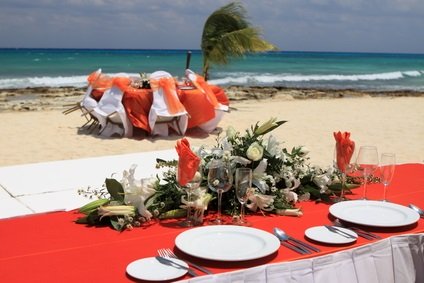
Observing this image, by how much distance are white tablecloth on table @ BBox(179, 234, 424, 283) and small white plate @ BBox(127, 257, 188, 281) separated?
0.07 metres

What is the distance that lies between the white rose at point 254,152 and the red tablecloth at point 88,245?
10.2 inches

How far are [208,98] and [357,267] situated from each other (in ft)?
23.6

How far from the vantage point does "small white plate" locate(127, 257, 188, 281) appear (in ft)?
5.26

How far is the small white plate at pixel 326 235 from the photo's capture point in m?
1.91

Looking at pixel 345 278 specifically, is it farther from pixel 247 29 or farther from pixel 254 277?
pixel 247 29

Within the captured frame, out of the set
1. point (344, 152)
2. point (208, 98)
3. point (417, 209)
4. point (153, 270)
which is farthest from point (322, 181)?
point (208, 98)

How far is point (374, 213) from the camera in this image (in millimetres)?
2232

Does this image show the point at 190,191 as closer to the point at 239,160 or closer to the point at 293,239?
the point at 239,160

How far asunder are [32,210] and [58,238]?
198cm

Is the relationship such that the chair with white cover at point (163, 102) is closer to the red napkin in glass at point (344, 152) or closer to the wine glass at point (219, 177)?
the red napkin in glass at point (344, 152)

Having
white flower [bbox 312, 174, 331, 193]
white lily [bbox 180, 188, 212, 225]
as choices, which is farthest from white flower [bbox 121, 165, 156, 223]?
white flower [bbox 312, 174, 331, 193]

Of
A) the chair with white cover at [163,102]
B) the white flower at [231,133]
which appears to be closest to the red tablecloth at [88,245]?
the white flower at [231,133]

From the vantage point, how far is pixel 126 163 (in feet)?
17.8

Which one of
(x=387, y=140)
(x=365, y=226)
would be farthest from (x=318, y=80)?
(x=365, y=226)
